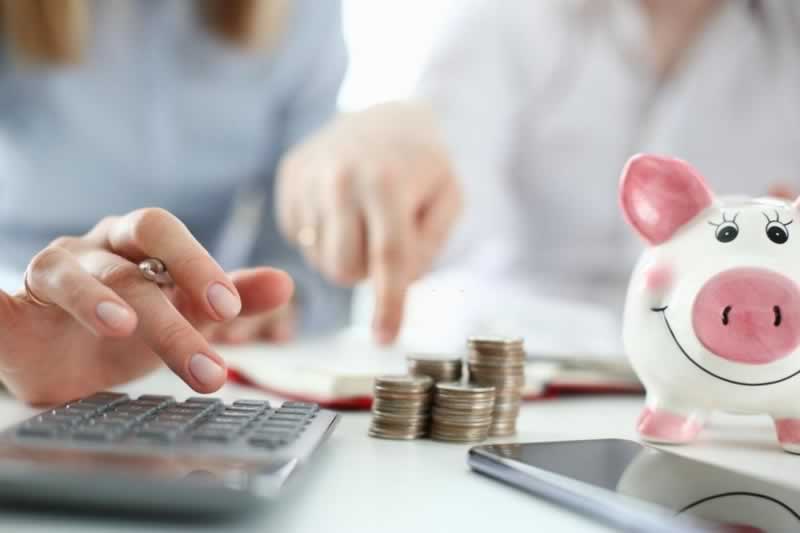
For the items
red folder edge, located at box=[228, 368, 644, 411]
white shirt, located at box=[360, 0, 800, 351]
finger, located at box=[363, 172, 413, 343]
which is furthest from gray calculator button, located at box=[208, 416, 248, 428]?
white shirt, located at box=[360, 0, 800, 351]

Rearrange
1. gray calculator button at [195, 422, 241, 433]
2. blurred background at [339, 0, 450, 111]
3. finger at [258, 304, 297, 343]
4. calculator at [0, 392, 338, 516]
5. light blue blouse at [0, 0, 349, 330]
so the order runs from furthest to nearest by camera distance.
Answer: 1. blurred background at [339, 0, 450, 111]
2. light blue blouse at [0, 0, 349, 330]
3. finger at [258, 304, 297, 343]
4. gray calculator button at [195, 422, 241, 433]
5. calculator at [0, 392, 338, 516]

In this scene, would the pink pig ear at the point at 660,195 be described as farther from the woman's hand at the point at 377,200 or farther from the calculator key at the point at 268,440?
the woman's hand at the point at 377,200

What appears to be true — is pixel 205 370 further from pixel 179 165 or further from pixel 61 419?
pixel 179 165

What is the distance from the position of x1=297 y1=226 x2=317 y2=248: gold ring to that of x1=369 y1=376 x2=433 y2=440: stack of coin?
1.83 feet

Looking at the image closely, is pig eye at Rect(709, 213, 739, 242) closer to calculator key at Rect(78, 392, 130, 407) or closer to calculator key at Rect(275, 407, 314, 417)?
calculator key at Rect(275, 407, 314, 417)

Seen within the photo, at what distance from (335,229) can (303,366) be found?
0.85 ft

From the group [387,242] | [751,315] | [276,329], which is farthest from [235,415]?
[276,329]

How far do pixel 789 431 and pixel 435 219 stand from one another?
642mm

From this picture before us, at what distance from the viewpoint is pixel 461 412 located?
58cm

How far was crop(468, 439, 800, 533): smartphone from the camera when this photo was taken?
0.38 meters

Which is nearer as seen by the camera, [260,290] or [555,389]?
[260,290]

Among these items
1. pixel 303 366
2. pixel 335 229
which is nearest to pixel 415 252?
pixel 335 229

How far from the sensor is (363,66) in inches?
90.6

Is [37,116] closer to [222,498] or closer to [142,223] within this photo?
[142,223]
